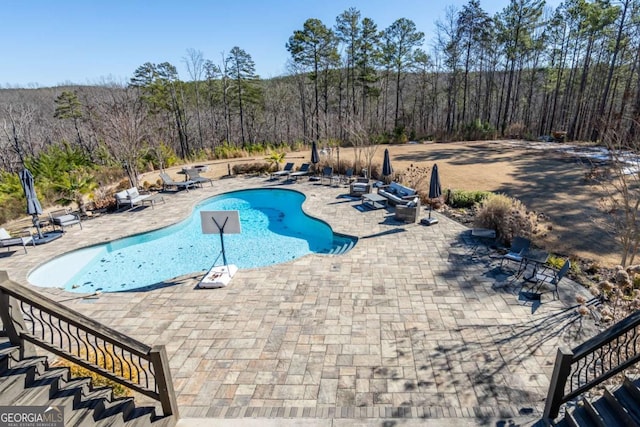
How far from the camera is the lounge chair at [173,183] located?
15764 millimetres

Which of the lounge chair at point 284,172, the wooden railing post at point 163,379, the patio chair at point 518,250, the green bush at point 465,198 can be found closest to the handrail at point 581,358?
the patio chair at point 518,250

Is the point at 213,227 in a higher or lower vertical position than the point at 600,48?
lower

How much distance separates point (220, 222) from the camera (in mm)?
7605

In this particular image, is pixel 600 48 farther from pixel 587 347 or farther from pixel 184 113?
pixel 184 113

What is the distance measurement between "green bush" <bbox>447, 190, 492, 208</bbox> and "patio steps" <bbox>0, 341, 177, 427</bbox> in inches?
463

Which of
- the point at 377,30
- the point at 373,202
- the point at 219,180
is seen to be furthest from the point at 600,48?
the point at 219,180

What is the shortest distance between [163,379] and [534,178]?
57.4 ft

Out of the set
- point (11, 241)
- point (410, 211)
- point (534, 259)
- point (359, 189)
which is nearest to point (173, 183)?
point (11, 241)

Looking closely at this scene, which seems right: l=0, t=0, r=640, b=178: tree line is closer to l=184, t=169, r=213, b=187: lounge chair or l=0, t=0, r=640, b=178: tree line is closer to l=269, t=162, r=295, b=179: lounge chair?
l=184, t=169, r=213, b=187: lounge chair

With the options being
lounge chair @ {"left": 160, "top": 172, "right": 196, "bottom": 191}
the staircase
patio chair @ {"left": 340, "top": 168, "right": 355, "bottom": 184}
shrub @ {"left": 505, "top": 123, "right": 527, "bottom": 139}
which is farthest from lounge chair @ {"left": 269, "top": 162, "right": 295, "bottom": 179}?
shrub @ {"left": 505, "top": 123, "right": 527, "bottom": 139}

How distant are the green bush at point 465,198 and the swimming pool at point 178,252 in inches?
208

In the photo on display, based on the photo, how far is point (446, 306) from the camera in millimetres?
6402

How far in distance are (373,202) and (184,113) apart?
2833 cm

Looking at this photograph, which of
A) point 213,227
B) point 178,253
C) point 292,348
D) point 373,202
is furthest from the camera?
point 373,202
